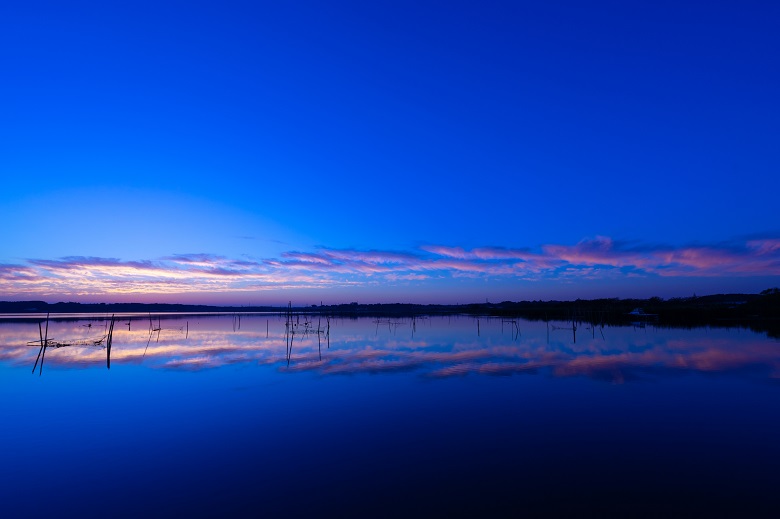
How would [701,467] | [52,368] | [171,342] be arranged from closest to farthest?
1. [701,467]
2. [52,368]
3. [171,342]

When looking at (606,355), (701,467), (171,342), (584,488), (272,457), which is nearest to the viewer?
(584,488)

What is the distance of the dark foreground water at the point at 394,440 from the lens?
6.73 metres

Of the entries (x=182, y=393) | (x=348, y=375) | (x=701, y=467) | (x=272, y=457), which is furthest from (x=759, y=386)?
(x=182, y=393)

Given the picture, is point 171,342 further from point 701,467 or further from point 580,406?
point 701,467

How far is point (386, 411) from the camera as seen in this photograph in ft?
39.5

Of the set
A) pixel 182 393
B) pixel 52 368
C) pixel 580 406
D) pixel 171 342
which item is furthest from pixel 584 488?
pixel 171 342

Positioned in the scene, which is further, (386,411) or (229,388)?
(229,388)

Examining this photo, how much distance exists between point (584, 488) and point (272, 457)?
5878 mm

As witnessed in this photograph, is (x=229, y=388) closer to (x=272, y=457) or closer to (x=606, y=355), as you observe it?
(x=272, y=457)

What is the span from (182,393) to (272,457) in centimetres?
783

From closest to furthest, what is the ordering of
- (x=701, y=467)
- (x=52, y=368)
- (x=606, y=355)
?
(x=701, y=467)
(x=52, y=368)
(x=606, y=355)

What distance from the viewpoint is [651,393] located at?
13.8 metres

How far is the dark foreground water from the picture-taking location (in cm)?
673

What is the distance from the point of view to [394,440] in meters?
9.62
